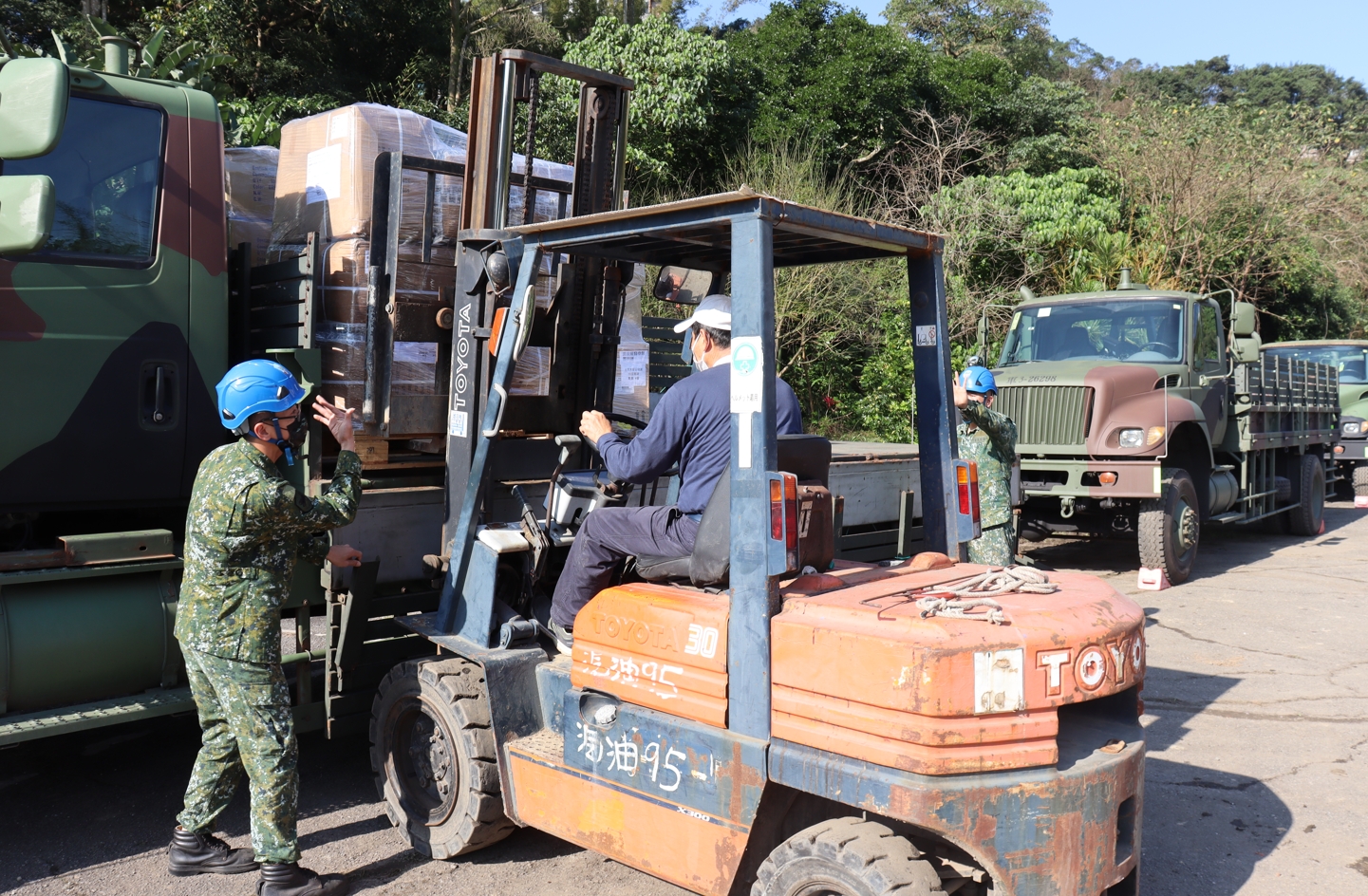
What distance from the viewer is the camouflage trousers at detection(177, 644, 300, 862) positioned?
12.4 ft

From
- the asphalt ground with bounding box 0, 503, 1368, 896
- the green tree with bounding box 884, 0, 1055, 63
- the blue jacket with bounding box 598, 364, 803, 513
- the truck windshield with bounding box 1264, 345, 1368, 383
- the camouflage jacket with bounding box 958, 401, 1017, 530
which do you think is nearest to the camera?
the blue jacket with bounding box 598, 364, 803, 513

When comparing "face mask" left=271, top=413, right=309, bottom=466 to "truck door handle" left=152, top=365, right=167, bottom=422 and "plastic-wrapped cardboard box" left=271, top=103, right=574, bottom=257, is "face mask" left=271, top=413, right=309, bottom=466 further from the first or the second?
"plastic-wrapped cardboard box" left=271, top=103, right=574, bottom=257

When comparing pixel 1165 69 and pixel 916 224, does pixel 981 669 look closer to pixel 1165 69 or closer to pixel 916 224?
pixel 916 224

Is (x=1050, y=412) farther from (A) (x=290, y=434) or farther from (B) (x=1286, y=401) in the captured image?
(A) (x=290, y=434)

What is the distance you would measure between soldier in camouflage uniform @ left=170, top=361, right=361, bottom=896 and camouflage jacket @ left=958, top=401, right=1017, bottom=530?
3873mm

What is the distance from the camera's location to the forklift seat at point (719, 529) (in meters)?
3.24

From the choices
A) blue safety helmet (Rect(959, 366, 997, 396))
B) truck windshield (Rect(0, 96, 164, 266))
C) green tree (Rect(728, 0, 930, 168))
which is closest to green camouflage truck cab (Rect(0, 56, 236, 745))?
truck windshield (Rect(0, 96, 164, 266))

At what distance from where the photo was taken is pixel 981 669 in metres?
2.83

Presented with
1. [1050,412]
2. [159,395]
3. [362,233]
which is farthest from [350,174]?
[1050,412]

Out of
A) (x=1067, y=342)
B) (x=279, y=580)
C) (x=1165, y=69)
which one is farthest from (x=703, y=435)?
(x=1165, y=69)

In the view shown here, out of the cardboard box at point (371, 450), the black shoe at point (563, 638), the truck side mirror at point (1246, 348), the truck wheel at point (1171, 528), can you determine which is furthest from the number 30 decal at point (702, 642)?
the truck side mirror at point (1246, 348)

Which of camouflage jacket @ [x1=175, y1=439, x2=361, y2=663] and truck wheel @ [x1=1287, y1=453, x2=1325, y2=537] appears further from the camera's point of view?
truck wheel @ [x1=1287, y1=453, x2=1325, y2=537]

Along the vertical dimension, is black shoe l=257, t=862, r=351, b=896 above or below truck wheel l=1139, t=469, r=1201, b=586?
below

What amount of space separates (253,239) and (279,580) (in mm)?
Answer: 2183
